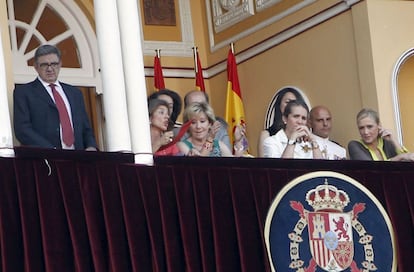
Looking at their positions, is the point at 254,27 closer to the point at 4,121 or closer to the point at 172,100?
the point at 172,100

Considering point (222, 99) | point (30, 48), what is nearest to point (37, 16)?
point (30, 48)

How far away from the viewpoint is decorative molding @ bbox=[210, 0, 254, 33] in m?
13.4

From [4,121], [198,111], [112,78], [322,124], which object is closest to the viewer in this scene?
[4,121]

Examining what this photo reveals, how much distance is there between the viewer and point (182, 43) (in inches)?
547

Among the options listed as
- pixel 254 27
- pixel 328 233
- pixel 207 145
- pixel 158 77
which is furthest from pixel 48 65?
pixel 254 27

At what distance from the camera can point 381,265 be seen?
34.9 feet

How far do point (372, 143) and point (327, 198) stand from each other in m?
0.92

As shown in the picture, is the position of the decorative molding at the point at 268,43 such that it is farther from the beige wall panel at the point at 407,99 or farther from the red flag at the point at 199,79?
the beige wall panel at the point at 407,99

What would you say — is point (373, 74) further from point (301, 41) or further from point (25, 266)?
point (25, 266)

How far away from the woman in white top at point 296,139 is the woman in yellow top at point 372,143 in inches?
17.9

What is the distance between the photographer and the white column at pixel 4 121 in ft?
31.1

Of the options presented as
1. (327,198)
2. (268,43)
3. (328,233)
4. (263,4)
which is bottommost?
(328,233)

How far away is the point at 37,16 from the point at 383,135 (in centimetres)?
340

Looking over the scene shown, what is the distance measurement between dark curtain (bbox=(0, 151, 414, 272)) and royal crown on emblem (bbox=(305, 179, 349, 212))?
16 centimetres
